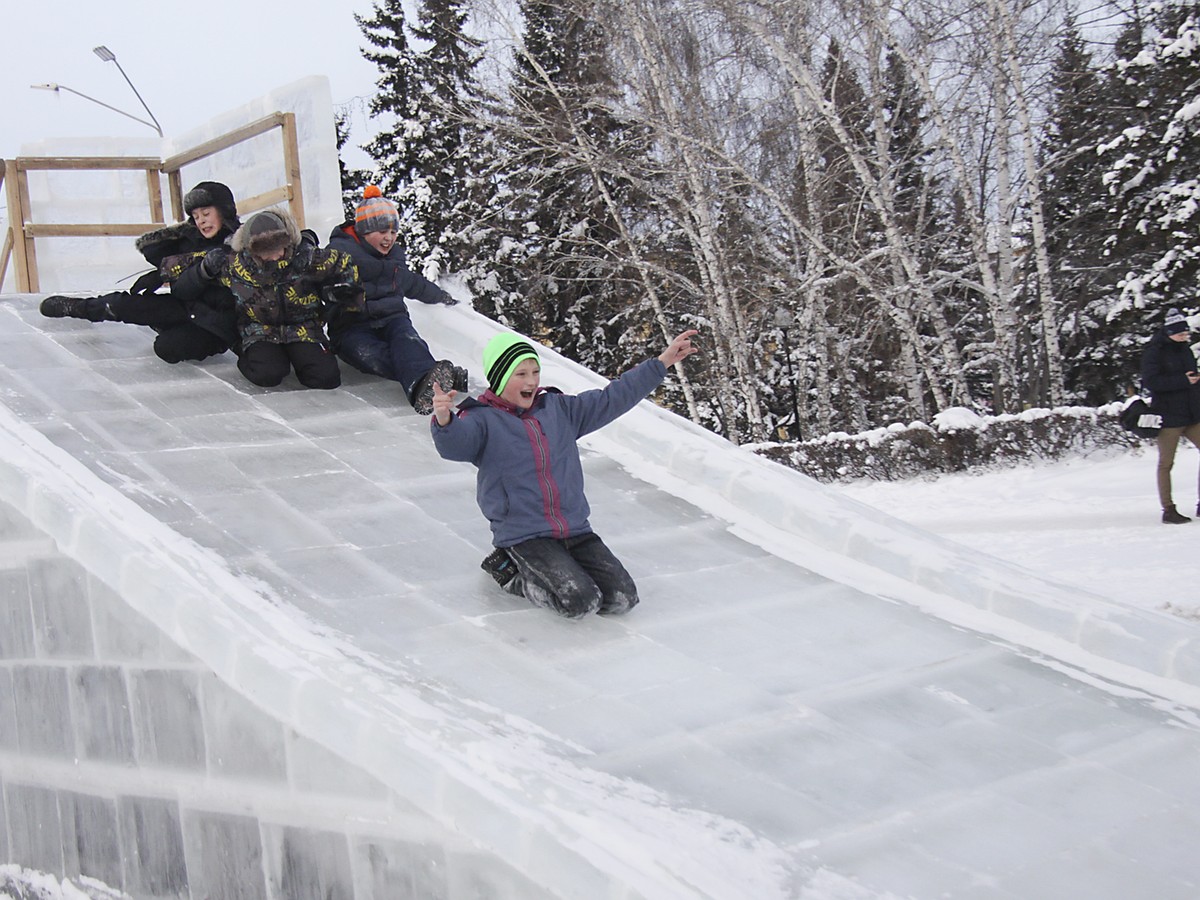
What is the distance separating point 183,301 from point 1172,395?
18.6 feet

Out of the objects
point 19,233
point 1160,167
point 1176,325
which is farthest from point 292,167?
point 1160,167

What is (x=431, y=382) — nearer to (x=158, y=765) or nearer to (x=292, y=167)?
(x=158, y=765)

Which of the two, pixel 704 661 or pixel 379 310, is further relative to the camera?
pixel 379 310

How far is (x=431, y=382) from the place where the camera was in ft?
16.7

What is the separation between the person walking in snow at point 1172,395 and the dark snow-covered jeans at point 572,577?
4.79 m

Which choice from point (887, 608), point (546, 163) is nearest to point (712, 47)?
point (546, 163)

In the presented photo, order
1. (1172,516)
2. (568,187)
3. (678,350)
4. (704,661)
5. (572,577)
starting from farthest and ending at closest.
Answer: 1. (568,187)
2. (1172,516)
3. (678,350)
4. (572,577)
5. (704,661)

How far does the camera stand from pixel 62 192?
820 cm

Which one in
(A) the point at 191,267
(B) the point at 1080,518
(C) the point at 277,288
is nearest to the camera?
(C) the point at 277,288

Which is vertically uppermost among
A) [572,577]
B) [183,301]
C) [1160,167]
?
[1160,167]

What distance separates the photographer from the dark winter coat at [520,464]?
3525mm

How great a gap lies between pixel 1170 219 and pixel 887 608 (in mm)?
14105

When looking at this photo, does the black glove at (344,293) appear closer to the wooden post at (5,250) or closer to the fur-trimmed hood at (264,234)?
the fur-trimmed hood at (264,234)

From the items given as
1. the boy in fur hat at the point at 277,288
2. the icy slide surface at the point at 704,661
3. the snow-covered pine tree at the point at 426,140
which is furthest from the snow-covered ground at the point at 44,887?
the snow-covered pine tree at the point at 426,140
